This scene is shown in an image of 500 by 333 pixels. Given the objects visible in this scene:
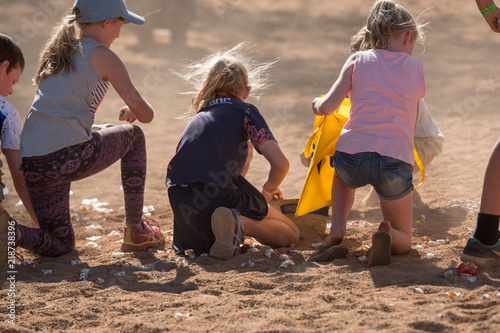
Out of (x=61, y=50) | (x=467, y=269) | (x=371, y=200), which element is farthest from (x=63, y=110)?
(x=371, y=200)

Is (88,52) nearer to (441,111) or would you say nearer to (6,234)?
(6,234)

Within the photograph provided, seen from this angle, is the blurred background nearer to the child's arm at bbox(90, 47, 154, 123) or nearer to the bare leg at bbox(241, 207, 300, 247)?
the bare leg at bbox(241, 207, 300, 247)

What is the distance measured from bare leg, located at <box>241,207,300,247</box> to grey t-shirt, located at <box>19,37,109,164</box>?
43.1 inches

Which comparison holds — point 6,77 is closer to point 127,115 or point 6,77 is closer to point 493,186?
point 127,115

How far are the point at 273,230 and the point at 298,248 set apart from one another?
197 millimetres

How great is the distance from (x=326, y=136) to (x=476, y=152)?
3397mm

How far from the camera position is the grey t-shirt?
344 centimetres

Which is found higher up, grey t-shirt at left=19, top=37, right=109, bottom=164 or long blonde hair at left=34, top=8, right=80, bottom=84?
long blonde hair at left=34, top=8, right=80, bottom=84

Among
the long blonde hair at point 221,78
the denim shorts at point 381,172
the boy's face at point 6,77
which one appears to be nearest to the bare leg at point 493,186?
the denim shorts at point 381,172

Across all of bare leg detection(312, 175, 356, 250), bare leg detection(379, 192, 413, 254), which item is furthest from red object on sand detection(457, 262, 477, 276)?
bare leg detection(312, 175, 356, 250)

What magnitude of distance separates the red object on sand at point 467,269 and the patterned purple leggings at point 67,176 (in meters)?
1.97

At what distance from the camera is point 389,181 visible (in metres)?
3.13

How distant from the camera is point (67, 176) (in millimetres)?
3500

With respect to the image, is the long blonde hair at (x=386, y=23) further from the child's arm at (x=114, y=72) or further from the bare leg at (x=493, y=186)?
the child's arm at (x=114, y=72)
